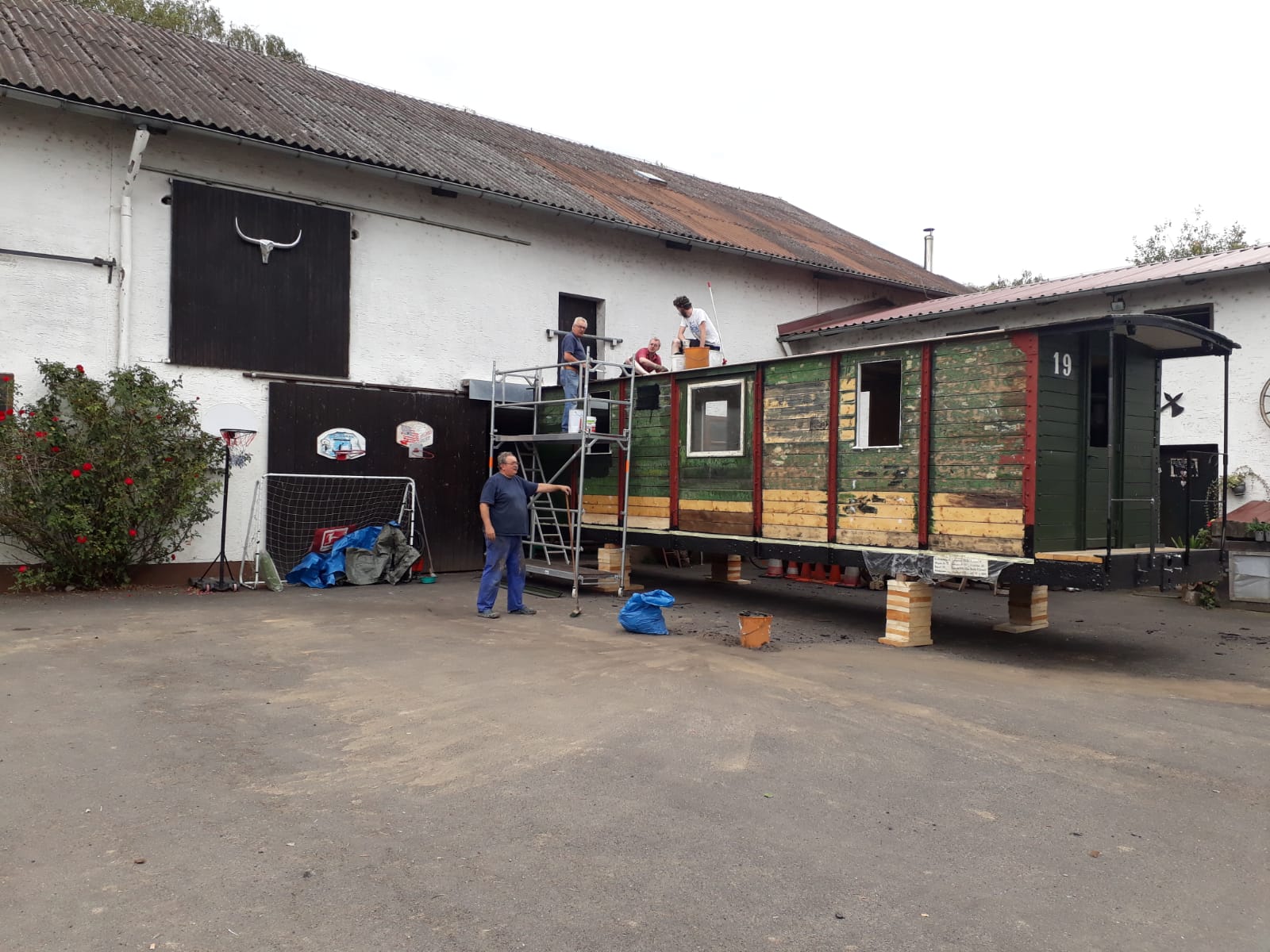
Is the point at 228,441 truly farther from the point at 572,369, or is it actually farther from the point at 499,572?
the point at 572,369

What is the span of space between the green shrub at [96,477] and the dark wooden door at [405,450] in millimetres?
1338

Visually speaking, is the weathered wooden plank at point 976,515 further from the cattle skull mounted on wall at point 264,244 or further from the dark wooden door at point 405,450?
the cattle skull mounted on wall at point 264,244

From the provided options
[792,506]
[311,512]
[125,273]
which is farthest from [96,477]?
Result: [792,506]

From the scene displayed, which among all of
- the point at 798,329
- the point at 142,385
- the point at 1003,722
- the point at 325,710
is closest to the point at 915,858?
the point at 1003,722

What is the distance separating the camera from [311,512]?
39.8 ft

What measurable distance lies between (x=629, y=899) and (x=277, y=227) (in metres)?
10.9

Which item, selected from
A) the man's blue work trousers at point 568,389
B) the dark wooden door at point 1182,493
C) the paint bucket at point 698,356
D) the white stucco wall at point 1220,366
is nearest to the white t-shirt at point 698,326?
the paint bucket at point 698,356

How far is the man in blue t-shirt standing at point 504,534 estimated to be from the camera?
957 centimetres

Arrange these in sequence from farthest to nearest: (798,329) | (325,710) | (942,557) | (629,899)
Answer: (798,329) → (942,557) → (325,710) → (629,899)

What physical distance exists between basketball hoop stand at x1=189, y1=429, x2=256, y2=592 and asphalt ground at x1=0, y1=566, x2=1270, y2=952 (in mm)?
2624

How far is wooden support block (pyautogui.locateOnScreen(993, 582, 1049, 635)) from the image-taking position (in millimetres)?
9477

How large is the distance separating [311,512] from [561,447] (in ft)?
11.5

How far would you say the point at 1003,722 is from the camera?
586cm

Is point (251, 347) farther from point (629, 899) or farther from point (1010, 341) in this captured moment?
point (629, 899)
